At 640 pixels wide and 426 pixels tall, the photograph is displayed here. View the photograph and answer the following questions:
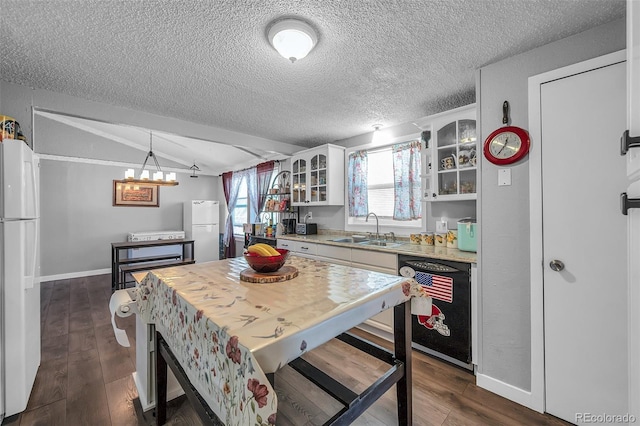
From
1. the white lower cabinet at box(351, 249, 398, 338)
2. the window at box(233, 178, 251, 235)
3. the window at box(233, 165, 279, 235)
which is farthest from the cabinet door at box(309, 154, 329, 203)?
the window at box(233, 178, 251, 235)

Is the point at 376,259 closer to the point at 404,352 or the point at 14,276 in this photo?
the point at 404,352

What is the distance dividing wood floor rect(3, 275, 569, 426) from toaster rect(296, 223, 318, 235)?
1811 millimetres

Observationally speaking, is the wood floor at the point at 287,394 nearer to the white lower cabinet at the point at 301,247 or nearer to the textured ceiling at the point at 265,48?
the white lower cabinet at the point at 301,247

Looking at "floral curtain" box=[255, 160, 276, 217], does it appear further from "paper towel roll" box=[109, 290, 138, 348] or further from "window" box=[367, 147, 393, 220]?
"paper towel roll" box=[109, 290, 138, 348]

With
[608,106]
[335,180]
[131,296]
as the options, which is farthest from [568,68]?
[131,296]

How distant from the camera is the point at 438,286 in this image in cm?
214

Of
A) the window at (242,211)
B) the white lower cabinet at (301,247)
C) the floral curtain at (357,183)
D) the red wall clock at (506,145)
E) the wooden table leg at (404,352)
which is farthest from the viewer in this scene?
the window at (242,211)

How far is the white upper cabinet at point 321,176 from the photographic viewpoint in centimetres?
362

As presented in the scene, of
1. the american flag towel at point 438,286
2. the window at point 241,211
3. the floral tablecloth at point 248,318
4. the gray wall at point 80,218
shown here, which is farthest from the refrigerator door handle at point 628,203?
the gray wall at point 80,218

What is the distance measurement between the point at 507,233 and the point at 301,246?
7.51ft

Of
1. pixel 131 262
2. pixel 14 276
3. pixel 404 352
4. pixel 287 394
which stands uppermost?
pixel 14 276

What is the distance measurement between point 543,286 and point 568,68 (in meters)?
1.30

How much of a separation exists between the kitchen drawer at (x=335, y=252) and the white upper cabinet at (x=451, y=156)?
985 mm

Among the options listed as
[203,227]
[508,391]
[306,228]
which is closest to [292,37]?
[508,391]
